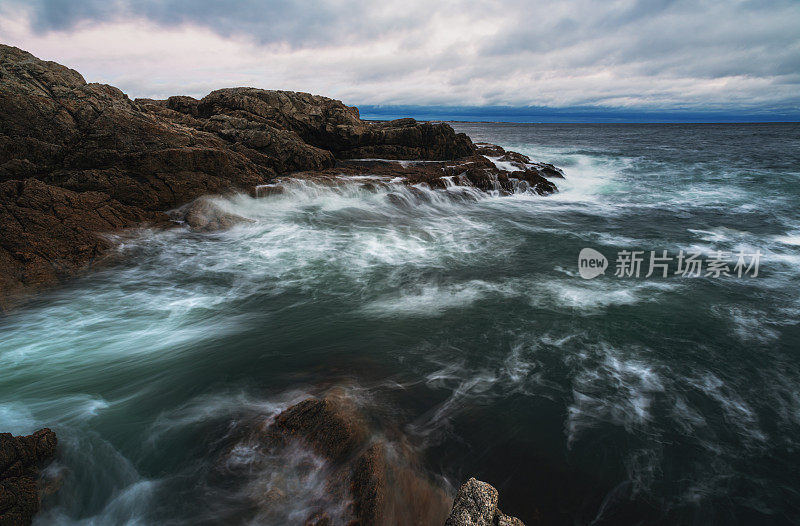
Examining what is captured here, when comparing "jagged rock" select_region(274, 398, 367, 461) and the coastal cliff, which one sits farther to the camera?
the coastal cliff

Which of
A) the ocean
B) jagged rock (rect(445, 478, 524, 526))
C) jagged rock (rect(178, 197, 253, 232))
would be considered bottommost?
the ocean

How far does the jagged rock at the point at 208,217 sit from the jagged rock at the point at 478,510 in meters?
11.9

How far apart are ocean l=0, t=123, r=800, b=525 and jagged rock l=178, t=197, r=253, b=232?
66 centimetres

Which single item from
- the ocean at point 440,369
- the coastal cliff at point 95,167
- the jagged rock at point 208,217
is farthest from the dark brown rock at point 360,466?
the jagged rock at point 208,217

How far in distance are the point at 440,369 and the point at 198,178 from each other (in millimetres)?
12088

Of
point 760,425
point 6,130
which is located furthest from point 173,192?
point 760,425

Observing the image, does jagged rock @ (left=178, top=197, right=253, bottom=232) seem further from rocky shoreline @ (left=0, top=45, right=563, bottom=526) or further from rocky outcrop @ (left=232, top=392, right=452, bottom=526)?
rocky outcrop @ (left=232, top=392, right=452, bottom=526)

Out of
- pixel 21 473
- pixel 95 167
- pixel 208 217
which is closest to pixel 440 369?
pixel 21 473

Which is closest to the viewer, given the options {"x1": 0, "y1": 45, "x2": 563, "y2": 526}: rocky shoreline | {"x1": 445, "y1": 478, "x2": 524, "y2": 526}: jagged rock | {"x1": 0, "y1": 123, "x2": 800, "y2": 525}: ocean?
{"x1": 445, "y1": 478, "x2": 524, "y2": 526}: jagged rock

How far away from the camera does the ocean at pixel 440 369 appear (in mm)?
3996

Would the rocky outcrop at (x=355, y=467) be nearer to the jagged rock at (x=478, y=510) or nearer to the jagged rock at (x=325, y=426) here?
the jagged rock at (x=325, y=426)

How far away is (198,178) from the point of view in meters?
13.5

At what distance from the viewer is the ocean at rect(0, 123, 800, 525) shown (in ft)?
13.1

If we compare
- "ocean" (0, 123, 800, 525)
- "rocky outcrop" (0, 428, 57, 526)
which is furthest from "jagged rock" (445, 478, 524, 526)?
Result: "rocky outcrop" (0, 428, 57, 526)
